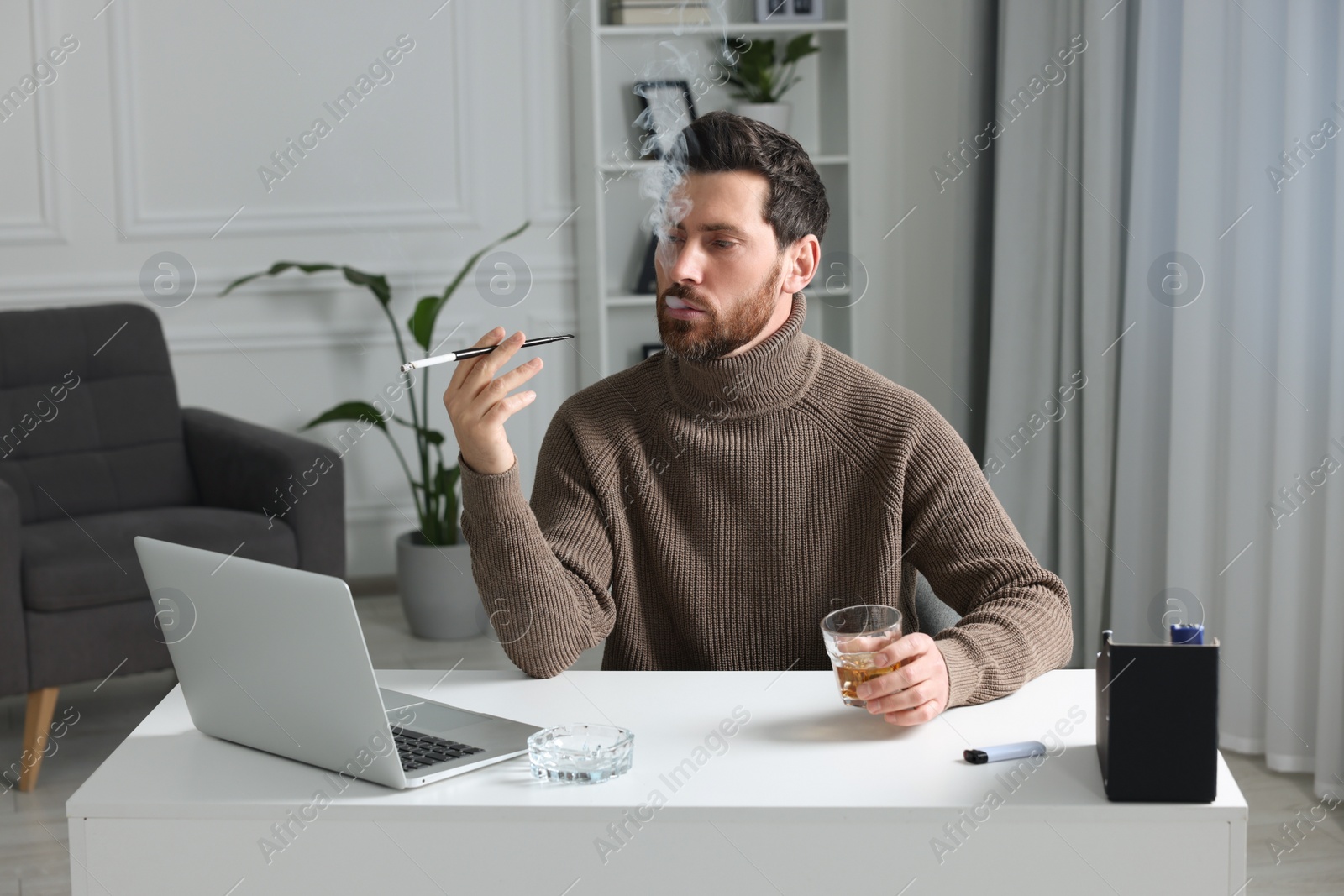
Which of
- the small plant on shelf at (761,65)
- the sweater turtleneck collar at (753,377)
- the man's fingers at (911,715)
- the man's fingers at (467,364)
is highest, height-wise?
the small plant on shelf at (761,65)

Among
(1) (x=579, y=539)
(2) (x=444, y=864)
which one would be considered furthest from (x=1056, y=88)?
(2) (x=444, y=864)

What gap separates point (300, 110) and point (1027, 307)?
2201 millimetres

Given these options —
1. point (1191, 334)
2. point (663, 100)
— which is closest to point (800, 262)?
point (1191, 334)

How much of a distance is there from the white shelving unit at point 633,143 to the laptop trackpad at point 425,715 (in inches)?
98.0

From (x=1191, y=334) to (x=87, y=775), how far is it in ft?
8.17

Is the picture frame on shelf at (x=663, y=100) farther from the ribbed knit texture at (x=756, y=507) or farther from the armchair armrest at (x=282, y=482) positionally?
the ribbed knit texture at (x=756, y=507)

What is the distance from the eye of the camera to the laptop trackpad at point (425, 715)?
1.33 m

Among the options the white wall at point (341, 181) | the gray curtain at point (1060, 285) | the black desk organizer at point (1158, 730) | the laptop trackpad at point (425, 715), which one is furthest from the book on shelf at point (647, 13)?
the black desk organizer at point (1158, 730)

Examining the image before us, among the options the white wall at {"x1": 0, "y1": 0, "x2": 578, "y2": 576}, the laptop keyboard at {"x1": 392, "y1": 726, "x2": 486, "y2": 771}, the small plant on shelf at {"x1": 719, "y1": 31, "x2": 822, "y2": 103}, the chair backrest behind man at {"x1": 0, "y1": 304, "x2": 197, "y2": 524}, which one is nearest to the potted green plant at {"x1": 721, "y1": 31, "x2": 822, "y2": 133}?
the small plant on shelf at {"x1": 719, "y1": 31, "x2": 822, "y2": 103}

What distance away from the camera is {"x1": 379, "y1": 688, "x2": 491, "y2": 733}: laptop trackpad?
1.33 meters

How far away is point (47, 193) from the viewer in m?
3.87

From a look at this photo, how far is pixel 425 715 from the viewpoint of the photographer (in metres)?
1.37

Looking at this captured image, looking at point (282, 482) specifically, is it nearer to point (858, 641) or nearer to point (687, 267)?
point (687, 267)

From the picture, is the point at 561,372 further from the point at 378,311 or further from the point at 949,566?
the point at 949,566
